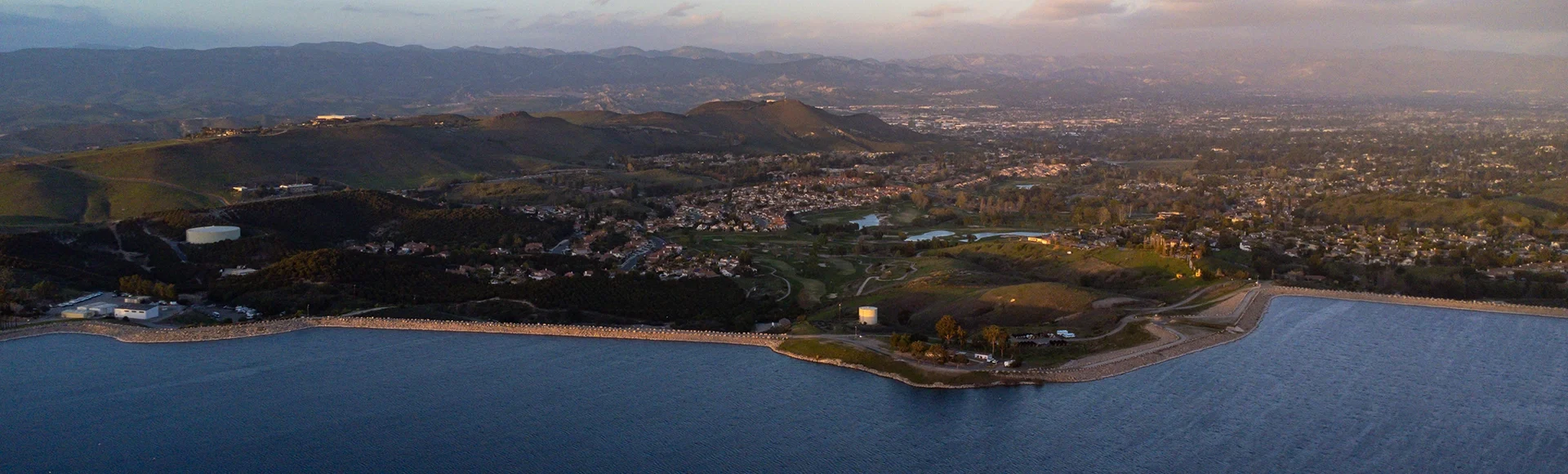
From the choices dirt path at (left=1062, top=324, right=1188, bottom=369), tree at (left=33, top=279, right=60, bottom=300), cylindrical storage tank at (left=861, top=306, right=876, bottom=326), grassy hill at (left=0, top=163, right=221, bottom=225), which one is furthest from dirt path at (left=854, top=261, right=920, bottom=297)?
grassy hill at (left=0, top=163, right=221, bottom=225)

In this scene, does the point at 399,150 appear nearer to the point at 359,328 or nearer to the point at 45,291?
the point at 45,291

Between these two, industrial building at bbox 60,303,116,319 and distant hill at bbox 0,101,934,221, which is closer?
industrial building at bbox 60,303,116,319

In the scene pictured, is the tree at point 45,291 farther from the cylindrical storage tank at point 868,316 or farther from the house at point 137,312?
the cylindrical storage tank at point 868,316

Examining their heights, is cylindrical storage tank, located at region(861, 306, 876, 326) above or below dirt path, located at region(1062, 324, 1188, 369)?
above

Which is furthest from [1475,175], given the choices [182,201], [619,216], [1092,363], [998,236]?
[182,201]

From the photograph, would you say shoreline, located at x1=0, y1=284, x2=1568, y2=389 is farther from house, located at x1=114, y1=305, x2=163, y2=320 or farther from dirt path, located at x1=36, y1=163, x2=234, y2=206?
dirt path, located at x1=36, y1=163, x2=234, y2=206

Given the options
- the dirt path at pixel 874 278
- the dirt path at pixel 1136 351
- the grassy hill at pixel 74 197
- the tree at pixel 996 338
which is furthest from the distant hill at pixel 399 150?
the dirt path at pixel 1136 351
